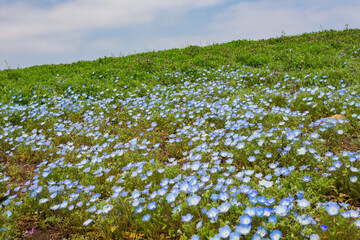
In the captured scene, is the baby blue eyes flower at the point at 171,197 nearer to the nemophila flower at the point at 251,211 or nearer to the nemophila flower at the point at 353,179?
the nemophila flower at the point at 251,211

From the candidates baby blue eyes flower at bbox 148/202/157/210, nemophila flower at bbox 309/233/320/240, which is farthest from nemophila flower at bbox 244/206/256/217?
baby blue eyes flower at bbox 148/202/157/210

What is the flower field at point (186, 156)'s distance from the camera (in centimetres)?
275

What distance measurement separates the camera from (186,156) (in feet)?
15.3

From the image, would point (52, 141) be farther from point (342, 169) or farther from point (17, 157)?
point (342, 169)

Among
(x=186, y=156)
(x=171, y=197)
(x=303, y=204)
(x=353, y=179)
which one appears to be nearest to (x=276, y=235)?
(x=303, y=204)

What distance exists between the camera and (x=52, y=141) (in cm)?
618

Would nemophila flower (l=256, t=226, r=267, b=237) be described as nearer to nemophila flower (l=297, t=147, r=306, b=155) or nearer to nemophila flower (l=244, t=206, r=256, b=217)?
nemophila flower (l=244, t=206, r=256, b=217)

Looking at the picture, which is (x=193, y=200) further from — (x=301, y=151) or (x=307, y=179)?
(x=301, y=151)

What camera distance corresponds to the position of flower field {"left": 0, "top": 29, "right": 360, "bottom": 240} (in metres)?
2.75

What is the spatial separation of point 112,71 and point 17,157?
576 centimetres

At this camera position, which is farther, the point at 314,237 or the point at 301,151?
the point at 301,151

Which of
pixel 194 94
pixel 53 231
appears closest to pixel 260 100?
pixel 194 94

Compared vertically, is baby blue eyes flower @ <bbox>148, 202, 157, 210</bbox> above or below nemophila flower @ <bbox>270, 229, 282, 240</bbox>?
above

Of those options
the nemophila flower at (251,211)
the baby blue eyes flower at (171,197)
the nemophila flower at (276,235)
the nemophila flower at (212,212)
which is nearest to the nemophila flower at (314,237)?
the nemophila flower at (276,235)
